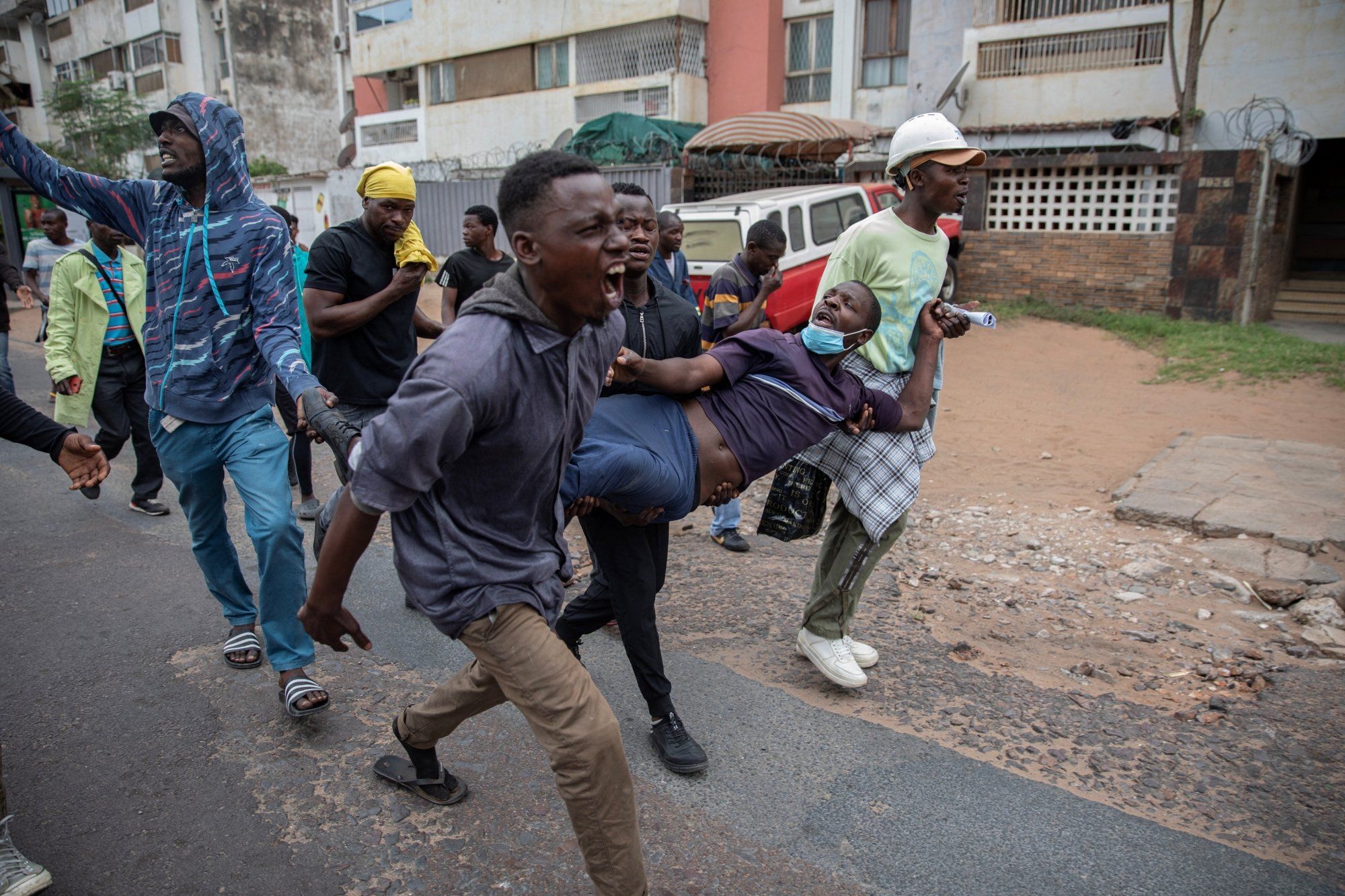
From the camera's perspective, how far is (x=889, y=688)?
3352 millimetres

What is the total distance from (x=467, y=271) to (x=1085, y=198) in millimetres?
11478

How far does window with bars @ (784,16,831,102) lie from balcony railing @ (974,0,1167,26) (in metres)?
3.64

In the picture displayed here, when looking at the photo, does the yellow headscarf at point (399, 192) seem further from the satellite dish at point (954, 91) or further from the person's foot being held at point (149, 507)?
the satellite dish at point (954, 91)

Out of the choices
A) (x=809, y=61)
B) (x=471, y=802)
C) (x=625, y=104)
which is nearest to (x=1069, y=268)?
(x=809, y=61)

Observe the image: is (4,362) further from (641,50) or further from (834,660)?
(641,50)

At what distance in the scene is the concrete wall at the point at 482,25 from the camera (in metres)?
18.6

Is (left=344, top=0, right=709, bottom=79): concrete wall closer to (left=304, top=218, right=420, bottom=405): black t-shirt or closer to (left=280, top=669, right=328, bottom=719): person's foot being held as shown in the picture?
(left=304, top=218, right=420, bottom=405): black t-shirt

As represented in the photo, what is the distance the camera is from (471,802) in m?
2.63

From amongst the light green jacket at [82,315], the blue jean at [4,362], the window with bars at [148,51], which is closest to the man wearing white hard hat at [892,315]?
the light green jacket at [82,315]

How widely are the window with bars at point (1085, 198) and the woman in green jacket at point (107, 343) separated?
12.2m

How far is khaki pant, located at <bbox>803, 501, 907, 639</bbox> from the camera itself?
3.24 metres

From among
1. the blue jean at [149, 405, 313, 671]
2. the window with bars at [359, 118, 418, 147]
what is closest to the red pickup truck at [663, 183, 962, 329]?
the blue jean at [149, 405, 313, 671]

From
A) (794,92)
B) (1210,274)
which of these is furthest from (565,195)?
(794,92)

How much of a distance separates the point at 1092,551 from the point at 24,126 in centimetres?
4473
